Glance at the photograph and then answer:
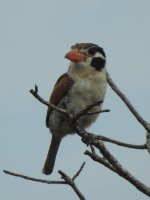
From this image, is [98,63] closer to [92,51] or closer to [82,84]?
[92,51]

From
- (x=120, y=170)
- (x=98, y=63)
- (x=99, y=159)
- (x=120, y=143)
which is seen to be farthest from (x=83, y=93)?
(x=120, y=170)

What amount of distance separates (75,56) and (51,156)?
8.95 feet

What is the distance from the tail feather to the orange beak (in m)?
1.85

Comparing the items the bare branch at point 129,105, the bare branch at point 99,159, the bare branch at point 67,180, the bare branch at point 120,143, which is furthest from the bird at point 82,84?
the bare branch at point 99,159

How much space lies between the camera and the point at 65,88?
7738 mm

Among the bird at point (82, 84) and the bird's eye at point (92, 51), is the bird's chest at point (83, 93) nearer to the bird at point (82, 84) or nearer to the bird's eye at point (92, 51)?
the bird at point (82, 84)

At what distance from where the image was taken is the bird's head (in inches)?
297

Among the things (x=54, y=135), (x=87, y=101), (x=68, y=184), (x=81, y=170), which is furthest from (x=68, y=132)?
(x=68, y=184)

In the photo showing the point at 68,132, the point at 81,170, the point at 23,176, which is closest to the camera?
the point at 23,176

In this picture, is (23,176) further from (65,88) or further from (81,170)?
(65,88)

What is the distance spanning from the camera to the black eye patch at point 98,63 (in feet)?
25.5

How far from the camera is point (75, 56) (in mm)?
7156

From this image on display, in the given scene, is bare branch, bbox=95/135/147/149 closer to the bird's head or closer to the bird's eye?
the bird's head

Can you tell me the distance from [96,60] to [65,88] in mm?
559
